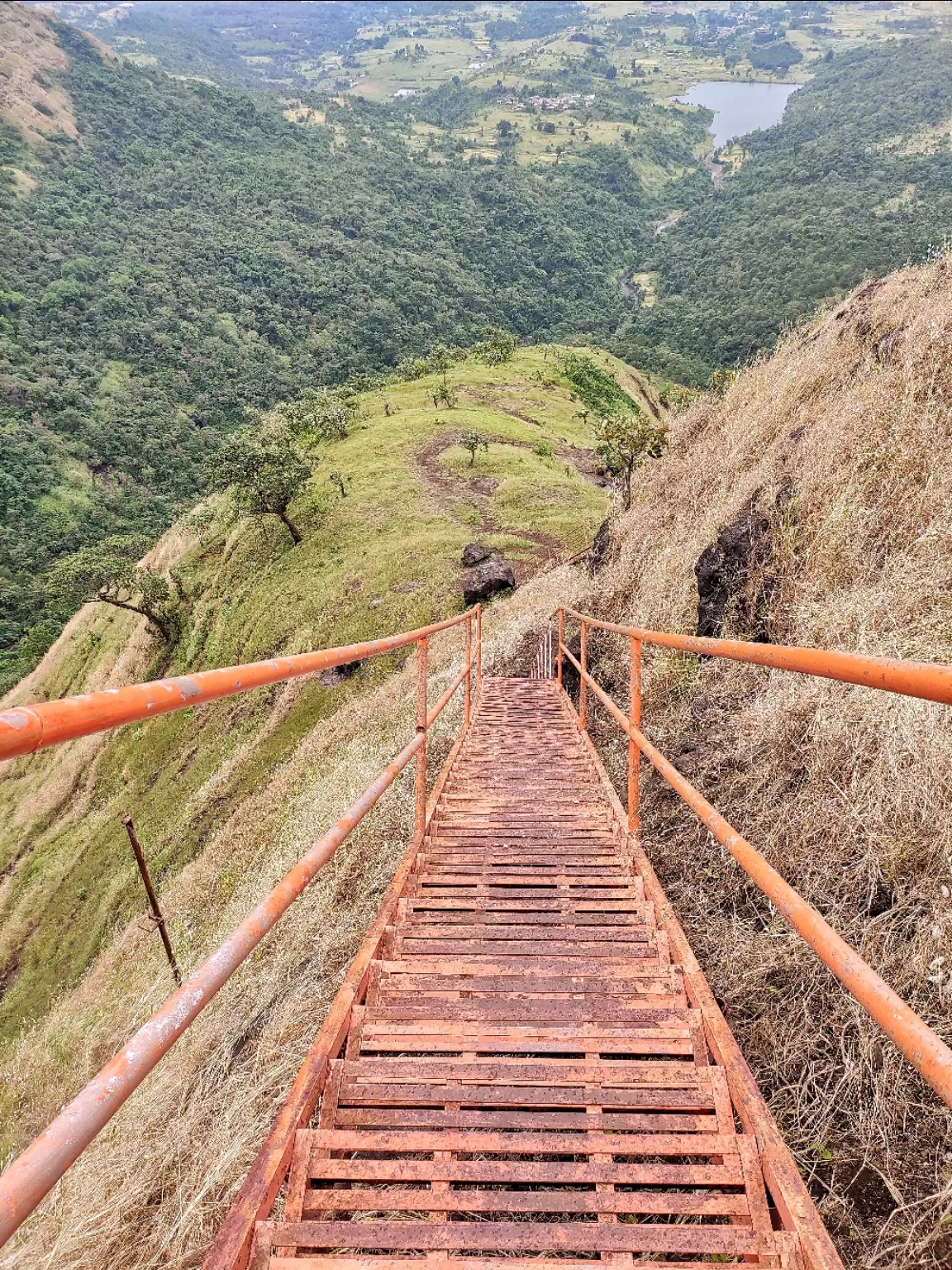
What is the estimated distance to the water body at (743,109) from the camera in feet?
557

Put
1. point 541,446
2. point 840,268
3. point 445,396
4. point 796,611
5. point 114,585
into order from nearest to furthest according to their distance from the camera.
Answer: point 796,611 < point 114,585 < point 541,446 < point 445,396 < point 840,268

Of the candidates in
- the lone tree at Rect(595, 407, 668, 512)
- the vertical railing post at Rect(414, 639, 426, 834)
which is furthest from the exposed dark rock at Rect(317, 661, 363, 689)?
the vertical railing post at Rect(414, 639, 426, 834)

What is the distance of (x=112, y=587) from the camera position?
26.7 metres

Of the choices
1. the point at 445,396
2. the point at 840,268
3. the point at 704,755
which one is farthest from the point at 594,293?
the point at 704,755

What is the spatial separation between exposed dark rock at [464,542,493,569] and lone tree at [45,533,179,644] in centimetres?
1327

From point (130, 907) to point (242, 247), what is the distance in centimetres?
11591

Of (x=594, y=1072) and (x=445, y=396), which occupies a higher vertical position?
(x=445, y=396)

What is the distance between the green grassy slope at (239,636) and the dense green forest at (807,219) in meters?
18.5

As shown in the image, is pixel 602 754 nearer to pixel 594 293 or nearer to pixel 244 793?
pixel 244 793

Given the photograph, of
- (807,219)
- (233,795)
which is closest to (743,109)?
(807,219)

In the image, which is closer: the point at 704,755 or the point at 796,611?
the point at 704,755

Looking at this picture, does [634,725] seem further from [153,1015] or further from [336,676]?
[336,676]

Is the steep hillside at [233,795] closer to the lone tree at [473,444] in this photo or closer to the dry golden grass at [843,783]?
the lone tree at [473,444]

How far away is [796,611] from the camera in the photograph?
4.44 meters
